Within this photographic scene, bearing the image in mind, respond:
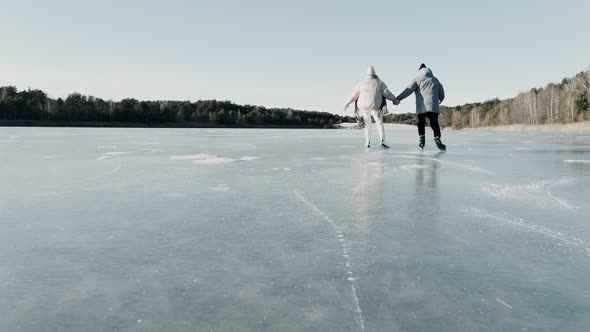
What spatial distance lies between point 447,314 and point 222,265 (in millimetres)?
1124

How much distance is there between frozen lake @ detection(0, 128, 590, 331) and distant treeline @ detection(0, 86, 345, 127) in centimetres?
9283

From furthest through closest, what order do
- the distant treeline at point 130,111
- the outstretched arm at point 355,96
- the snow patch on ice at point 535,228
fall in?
the distant treeline at point 130,111 < the outstretched arm at point 355,96 < the snow patch on ice at point 535,228

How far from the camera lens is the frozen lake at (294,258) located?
64.9 inches

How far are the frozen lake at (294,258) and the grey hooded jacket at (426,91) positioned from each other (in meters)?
5.93

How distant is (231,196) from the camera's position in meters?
4.38

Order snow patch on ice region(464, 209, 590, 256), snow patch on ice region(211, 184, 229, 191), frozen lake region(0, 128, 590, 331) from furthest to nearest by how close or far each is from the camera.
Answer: snow patch on ice region(211, 184, 229, 191) → snow patch on ice region(464, 209, 590, 256) → frozen lake region(0, 128, 590, 331)

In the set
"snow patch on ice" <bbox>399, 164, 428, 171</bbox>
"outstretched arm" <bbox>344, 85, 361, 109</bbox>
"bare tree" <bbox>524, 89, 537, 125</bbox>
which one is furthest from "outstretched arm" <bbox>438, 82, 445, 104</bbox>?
"bare tree" <bbox>524, 89, 537, 125</bbox>

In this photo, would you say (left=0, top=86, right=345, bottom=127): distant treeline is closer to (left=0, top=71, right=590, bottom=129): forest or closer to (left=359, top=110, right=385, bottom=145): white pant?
(left=0, top=71, right=590, bottom=129): forest

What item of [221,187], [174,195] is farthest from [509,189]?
[174,195]

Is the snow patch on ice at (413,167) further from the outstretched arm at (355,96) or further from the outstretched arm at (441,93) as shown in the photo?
the outstretched arm at (355,96)

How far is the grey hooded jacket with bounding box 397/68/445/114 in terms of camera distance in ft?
34.6

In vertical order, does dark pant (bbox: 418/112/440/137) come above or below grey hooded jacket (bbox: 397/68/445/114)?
below

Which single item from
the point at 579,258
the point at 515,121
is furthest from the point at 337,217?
the point at 515,121

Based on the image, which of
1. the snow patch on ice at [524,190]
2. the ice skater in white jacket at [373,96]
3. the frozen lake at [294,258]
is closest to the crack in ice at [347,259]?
the frozen lake at [294,258]
